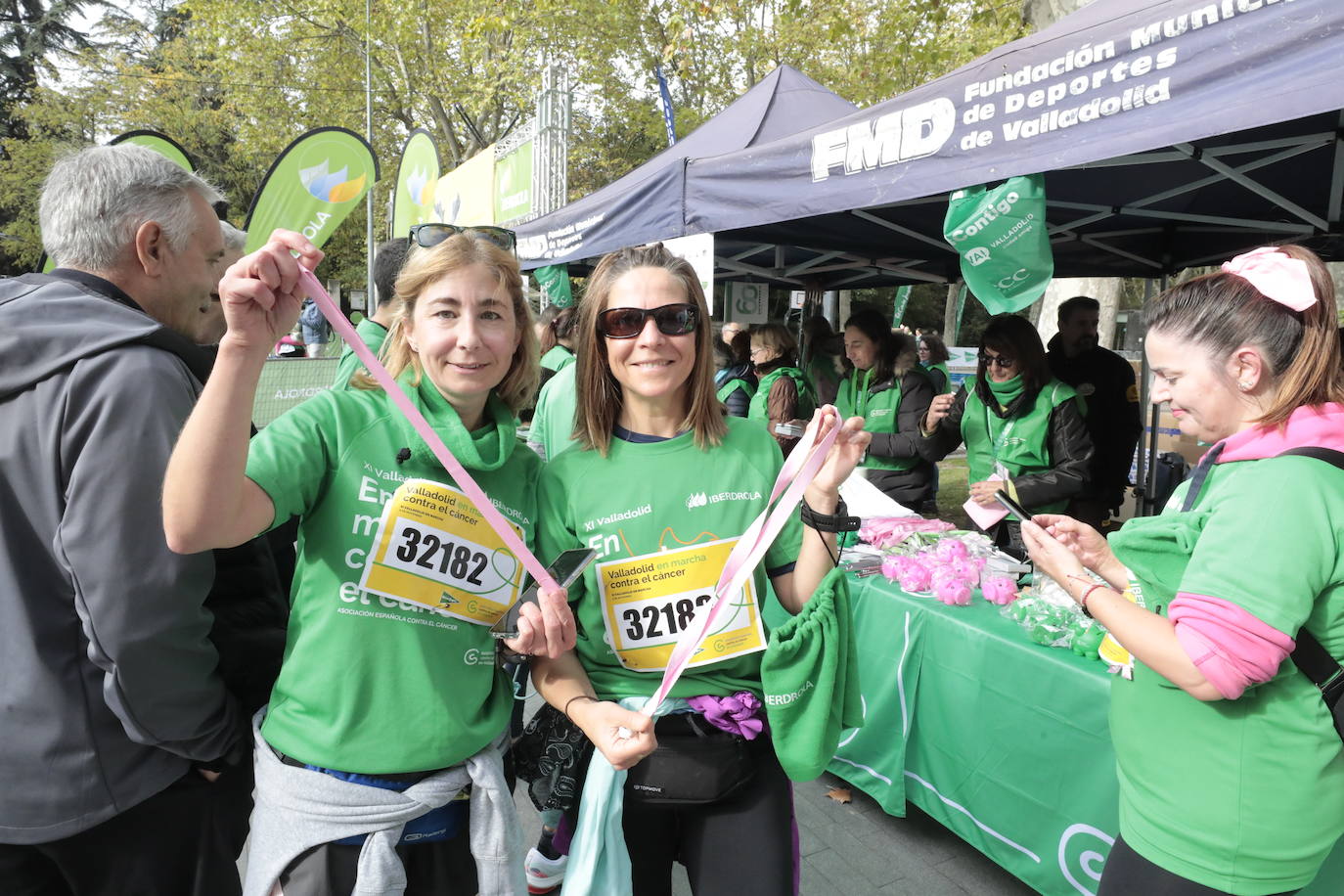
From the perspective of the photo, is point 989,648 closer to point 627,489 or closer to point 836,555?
point 836,555

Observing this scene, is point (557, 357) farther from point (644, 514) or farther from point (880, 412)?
point (644, 514)

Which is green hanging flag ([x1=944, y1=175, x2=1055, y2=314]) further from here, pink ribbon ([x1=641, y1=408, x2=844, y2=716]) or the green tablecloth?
pink ribbon ([x1=641, y1=408, x2=844, y2=716])

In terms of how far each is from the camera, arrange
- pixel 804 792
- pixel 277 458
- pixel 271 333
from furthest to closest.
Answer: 1. pixel 804 792
2. pixel 277 458
3. pixel 271 333

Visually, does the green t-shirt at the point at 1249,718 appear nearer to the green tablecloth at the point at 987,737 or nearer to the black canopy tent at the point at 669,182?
the green tablecloth at the point at 987,737

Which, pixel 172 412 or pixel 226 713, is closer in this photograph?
pixel 172 412

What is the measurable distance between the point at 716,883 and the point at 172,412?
4.28 feet

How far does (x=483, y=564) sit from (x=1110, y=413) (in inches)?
180

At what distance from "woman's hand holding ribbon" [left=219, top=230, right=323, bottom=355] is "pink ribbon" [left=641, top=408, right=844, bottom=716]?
77 centimetres

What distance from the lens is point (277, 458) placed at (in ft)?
4.04

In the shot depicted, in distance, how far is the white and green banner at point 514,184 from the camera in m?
10.4

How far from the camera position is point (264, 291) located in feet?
3.39

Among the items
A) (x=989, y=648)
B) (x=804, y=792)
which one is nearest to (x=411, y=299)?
(x=989, y=648)

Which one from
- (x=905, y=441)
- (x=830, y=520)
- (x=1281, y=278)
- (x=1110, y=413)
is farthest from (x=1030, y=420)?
(x=830, y=520)

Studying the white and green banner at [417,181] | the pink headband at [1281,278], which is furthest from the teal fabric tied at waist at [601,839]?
the white and green banner at [417,181]
